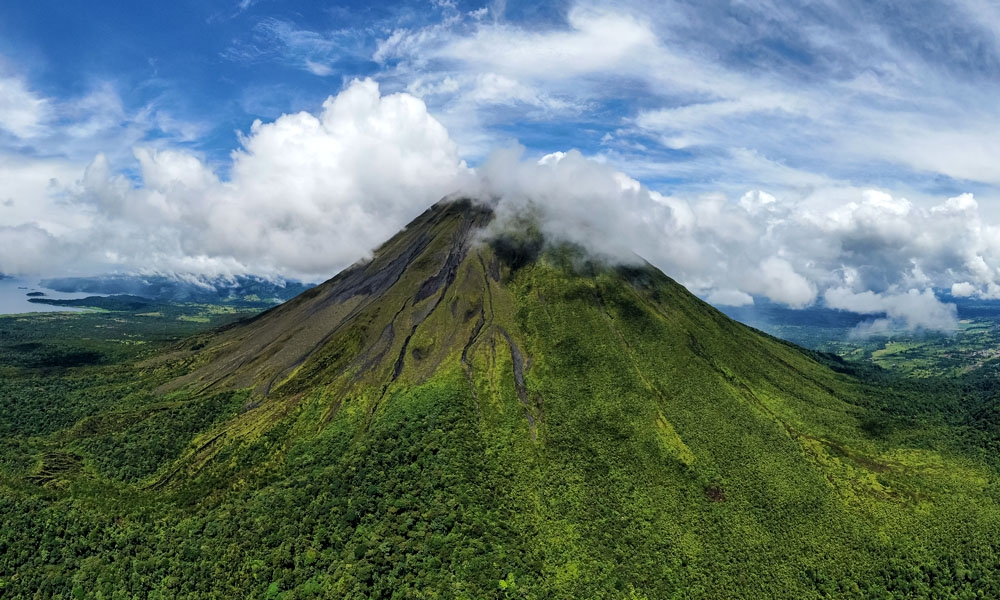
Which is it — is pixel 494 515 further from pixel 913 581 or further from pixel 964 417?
pixel 964 417

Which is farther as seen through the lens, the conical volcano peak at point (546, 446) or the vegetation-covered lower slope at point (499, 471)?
the conical volcano peak at point (546, 446)

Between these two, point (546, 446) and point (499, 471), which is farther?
point (546, 446)

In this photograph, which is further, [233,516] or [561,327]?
[561,327]

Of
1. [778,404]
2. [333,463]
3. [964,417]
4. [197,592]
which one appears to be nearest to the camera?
[197,592]

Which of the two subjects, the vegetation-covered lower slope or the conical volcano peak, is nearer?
the vegetation-covered lower slope

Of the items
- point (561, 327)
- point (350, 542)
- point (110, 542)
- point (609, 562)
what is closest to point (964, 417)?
point (561, 327)

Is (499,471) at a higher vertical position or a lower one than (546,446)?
lower

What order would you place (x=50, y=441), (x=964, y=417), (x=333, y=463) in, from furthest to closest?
(x=964, y=417) < (x=50, y=441) < (x=333, y=463)

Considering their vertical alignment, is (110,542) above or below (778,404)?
below
